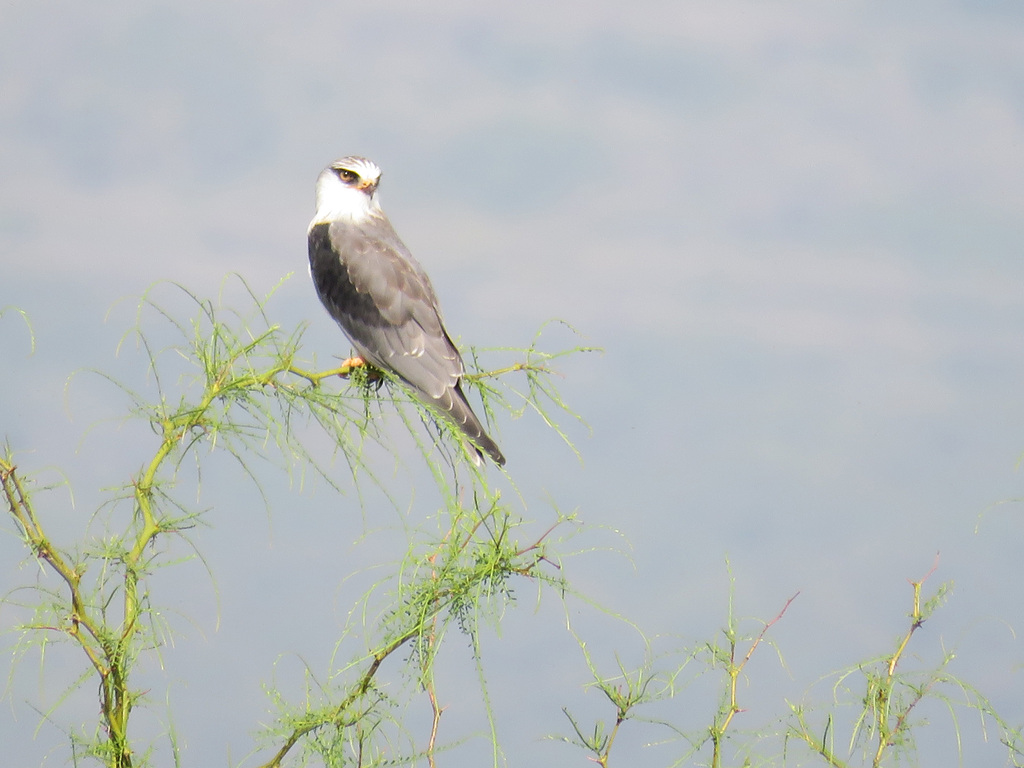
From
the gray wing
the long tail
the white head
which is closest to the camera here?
the long tail

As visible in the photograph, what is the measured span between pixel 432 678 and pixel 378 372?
10.1ft

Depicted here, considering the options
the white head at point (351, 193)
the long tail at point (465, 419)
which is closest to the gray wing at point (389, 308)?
the long tail at point (465, 419)

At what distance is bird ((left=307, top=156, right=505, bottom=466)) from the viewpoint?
5.64 meters

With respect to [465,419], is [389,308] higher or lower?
higher

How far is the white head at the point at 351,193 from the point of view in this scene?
23.8 ft

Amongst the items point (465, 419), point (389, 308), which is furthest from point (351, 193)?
point (465, 419)

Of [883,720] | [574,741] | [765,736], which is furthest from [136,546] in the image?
[883,720]

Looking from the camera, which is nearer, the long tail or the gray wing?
the long tail

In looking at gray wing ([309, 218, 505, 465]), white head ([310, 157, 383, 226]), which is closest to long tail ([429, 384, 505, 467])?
gray wing ([309, 218, 505, 465])

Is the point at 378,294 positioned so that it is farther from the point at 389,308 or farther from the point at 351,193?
the point at 351,193

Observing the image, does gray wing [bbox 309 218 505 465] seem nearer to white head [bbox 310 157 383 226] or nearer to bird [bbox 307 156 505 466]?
bird [bbox 307 156 505 466]

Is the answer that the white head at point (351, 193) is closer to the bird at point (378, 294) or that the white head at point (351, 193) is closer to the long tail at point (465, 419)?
the bird at point (378, 294)

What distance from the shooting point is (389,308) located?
6.22 meters

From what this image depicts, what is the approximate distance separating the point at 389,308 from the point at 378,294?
183 millimetres
